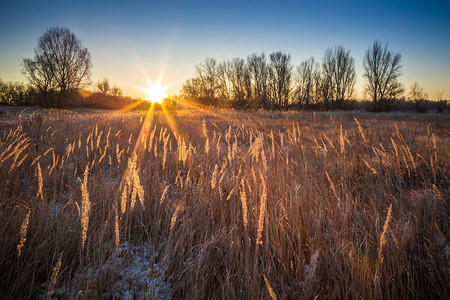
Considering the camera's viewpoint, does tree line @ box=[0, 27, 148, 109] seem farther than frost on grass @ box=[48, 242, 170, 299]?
Yes

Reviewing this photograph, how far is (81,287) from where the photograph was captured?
2.96ft

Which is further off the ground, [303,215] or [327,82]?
[327,82]

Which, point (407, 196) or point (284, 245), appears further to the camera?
point (407, 196)

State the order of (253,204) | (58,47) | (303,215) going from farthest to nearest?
1. (58,47)
2. (253,204)
3. (303,215)

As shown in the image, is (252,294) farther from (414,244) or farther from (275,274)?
(414,244)

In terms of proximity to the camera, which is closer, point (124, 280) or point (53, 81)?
point (124, 280)

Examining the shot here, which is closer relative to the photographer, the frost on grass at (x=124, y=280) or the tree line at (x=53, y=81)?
the frost on grass at (x=124, y=280)

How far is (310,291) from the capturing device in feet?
2.86

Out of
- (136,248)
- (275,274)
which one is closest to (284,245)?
(275,274)

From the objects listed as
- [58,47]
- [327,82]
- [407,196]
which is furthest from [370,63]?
[58,47]

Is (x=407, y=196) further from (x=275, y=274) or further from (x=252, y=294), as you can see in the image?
(x=252, y=294)

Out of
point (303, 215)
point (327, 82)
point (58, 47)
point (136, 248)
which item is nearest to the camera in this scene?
point (136, 248)

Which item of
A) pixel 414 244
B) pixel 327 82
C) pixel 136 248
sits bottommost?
pixel 136 248

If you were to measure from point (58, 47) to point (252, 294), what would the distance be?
1466 inches
